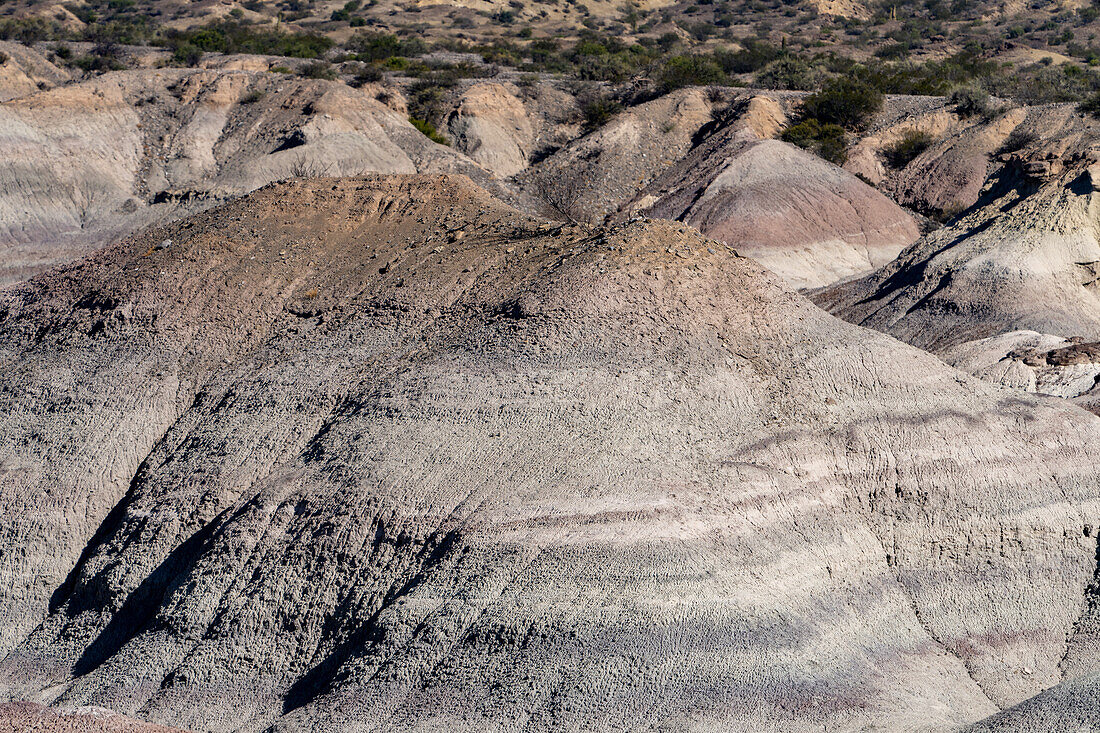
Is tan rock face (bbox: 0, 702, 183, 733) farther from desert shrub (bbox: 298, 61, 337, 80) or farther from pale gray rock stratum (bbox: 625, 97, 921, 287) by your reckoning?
desert shrub (bbox: 298, 61, 337, 80)

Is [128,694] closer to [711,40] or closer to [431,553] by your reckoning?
[431,553]

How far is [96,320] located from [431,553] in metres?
7.30

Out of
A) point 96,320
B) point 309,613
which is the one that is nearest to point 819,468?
point 309,613

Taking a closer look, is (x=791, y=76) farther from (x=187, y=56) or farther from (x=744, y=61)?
(x=187, y=56)

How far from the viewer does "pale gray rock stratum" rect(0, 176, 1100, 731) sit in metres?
10.7

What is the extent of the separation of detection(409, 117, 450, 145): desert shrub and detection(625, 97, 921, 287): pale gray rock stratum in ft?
28.1

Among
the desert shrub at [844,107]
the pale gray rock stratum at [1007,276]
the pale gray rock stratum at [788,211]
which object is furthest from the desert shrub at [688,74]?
the pale gray rock stratum at [1007,276]

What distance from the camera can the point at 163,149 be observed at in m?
37.4

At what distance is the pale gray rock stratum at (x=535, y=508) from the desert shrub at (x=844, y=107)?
30.1 metres

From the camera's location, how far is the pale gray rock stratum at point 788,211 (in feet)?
108

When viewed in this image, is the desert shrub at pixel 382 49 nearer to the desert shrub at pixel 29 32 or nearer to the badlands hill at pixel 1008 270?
the desert shrub at pixel 29 32

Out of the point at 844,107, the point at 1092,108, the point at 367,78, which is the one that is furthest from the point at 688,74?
the point at 1092,108

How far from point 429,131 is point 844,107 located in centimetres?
1562

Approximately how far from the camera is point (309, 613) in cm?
1173
